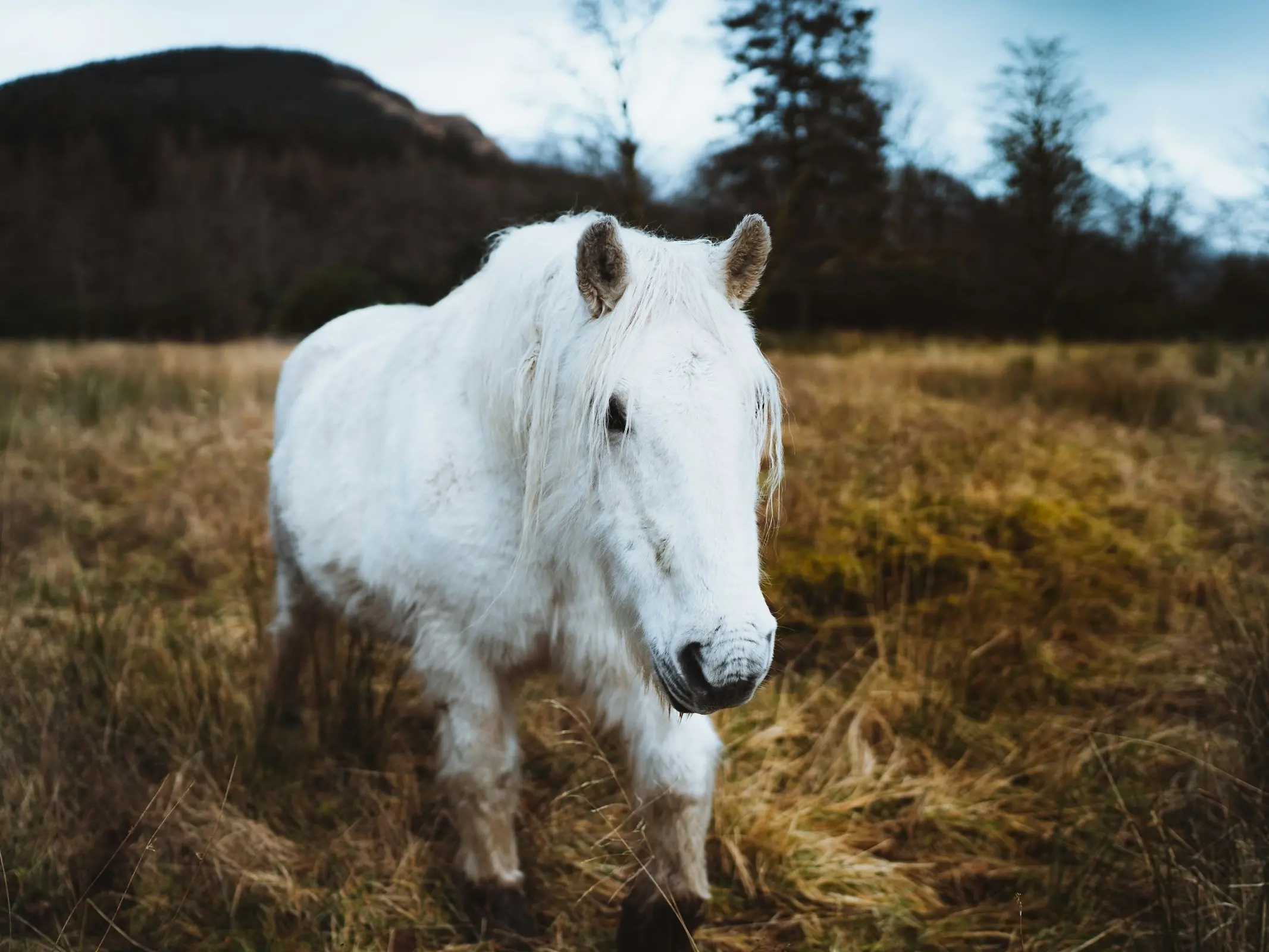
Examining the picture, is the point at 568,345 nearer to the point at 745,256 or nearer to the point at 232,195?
the point at 745,256

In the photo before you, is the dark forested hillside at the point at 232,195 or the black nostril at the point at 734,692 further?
the dark forested hillside at the point at 232,195

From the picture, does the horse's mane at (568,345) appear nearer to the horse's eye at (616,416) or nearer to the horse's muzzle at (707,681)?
the horse's eye at (616,416)

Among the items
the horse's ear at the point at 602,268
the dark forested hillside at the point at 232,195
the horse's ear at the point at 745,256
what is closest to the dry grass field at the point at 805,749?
the horse's ear at the point at 602,268

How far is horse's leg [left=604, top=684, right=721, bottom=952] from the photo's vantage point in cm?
192

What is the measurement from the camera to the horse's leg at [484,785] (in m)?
2.05

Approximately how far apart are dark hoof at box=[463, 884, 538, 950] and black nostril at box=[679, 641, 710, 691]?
114 cm

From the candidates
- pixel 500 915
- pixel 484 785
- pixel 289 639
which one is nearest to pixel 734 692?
pixel 484 785

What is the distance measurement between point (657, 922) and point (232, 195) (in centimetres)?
2158

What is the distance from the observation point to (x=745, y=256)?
5.70ft

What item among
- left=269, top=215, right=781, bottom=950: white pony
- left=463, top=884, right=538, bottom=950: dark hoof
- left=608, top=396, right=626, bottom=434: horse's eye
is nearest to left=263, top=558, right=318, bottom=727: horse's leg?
left=269, top=215, right=781, bottom=950: white pony

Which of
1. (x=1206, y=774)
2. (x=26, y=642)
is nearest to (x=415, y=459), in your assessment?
(x=26, y=642)

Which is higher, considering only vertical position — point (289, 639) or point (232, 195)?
point (232, 195)

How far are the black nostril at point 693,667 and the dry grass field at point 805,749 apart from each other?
2.02ft

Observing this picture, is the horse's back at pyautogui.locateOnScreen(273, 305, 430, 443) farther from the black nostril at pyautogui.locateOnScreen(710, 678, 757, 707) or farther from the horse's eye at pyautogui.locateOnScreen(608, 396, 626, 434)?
the black nostril at pyautogui.locateOnScreen(710, 678, 757, 707)
